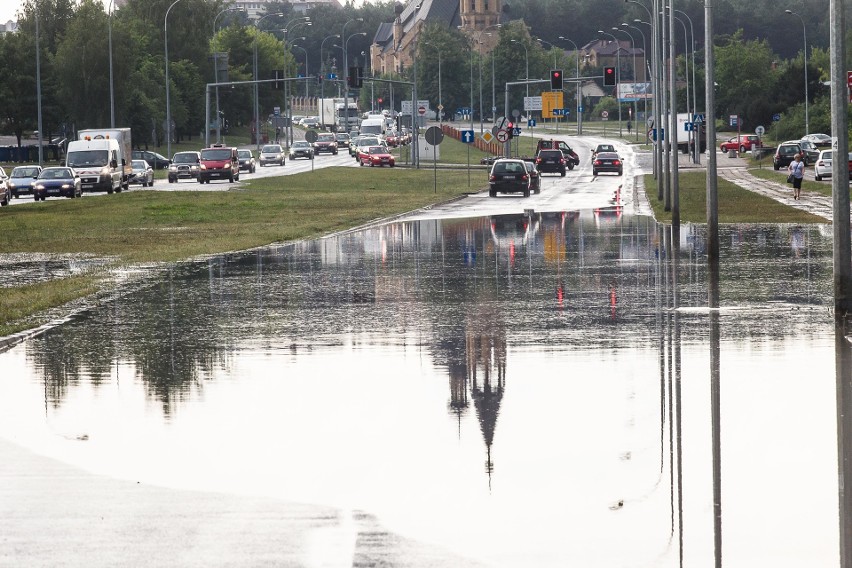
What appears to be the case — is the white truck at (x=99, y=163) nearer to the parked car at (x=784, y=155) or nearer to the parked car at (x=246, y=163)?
the parked car at (x=246, y=163)

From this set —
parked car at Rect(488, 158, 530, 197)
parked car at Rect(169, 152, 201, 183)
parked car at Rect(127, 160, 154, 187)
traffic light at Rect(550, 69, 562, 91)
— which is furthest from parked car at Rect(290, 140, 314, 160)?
parked car at Rect(488, 158, 530, 197)

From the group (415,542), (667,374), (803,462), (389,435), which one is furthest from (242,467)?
(667,374)

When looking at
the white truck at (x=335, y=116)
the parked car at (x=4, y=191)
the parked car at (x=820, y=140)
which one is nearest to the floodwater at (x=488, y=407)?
the parked car at (x=4, y=191)

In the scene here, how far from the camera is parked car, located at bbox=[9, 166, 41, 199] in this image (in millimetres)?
68125

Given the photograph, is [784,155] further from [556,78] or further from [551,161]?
[556,78]

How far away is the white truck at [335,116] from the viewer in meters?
184

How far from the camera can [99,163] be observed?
69000mm

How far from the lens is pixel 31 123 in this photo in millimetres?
113438

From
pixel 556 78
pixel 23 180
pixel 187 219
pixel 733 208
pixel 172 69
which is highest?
pixel 172 69

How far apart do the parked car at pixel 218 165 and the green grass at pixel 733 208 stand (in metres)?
21.9

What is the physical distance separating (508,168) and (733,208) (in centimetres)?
1494

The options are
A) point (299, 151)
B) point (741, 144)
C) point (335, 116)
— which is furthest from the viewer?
point (335, 116)

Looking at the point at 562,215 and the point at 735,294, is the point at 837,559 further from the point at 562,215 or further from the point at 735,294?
the point at 562,215

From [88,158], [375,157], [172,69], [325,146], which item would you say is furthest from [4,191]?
[172,69]
